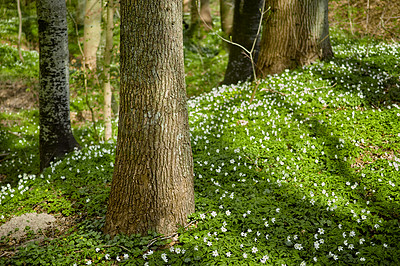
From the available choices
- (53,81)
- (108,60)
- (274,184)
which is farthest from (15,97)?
(274,184)

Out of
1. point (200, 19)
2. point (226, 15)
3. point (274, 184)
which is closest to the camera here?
point (274, 184)

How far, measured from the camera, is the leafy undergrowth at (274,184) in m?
3.63

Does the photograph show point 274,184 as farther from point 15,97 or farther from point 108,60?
point 15,97

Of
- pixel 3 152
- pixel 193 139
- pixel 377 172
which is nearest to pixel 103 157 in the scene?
pixel 193 139

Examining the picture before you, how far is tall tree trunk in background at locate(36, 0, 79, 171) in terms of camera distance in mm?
6180

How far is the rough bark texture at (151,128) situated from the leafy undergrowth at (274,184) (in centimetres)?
29

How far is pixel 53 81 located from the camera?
6.39 meters

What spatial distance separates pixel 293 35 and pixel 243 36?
267 centimetres

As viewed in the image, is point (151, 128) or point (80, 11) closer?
point (151, 128)

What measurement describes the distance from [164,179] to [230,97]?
434 cm

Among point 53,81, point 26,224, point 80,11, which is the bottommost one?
point 26,224

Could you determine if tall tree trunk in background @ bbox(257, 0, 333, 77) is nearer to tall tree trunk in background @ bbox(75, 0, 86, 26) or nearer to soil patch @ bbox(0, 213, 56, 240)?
soil patch @ bbox(0, 213, 56, 240)

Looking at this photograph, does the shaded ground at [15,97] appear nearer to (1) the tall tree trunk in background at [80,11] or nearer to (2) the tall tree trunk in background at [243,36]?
(1) the tall tree trunk in background at [80,11]

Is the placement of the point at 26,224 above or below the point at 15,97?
below
